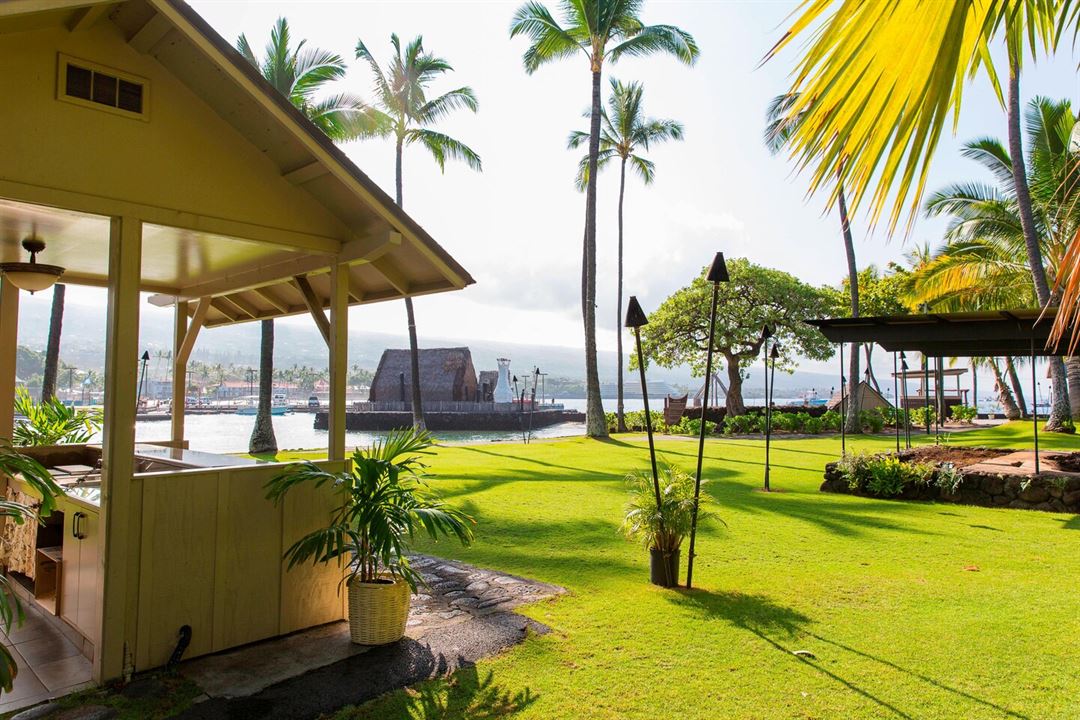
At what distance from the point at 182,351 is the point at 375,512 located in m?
3.91

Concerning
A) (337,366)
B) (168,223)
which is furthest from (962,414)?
(168,223)

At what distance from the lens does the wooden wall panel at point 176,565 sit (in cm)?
411

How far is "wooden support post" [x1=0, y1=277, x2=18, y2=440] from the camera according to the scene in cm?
614

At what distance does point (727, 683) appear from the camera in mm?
3871

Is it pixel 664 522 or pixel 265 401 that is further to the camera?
pixel 265 401

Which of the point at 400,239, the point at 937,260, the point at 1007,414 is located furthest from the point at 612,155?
the point at 400,239

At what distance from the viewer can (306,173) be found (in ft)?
15.6

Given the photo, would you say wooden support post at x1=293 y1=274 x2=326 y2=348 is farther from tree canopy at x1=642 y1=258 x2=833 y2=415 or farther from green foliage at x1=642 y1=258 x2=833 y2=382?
tree canopy at x1=642 y1=258 x2=833 y2=415

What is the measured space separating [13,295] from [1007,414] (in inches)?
1440

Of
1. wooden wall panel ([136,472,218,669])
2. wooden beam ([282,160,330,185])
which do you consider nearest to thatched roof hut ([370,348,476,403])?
wooden beam ([282,160,330,185])

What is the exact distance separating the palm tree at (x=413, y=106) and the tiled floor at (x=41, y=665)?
18996 millimetres

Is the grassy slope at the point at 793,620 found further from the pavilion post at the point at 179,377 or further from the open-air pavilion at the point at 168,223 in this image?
the pavilion post at the point at 179,377

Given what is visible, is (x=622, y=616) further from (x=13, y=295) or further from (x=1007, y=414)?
(x=1007, y=414)

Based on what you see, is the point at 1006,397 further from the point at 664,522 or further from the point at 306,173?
the point at 306,173
